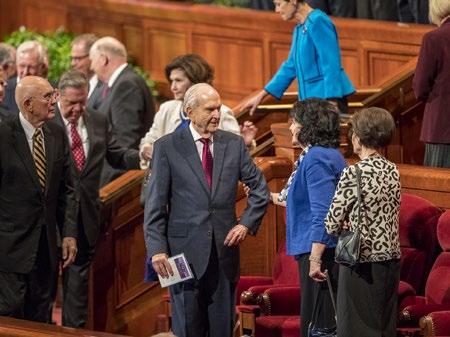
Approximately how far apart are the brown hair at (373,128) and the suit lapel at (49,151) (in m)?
1.81

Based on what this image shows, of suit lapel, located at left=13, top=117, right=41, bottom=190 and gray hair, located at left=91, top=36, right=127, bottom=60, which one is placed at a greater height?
gray hair, located at left=91, top=36, right=127, bottom=60

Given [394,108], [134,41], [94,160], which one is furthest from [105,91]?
[134,41]

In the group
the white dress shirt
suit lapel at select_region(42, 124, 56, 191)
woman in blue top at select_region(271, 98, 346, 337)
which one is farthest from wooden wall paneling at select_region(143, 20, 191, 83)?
woman in blue top at select_region(271, 98, 346, 337)

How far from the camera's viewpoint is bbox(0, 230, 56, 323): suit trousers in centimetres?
765

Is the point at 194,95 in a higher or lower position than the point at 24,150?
higher

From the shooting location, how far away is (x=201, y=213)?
711cm

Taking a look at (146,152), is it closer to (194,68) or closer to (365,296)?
(194,68)

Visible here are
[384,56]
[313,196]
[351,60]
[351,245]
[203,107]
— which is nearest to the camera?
[351,245]

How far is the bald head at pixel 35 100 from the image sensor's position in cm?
A: 765

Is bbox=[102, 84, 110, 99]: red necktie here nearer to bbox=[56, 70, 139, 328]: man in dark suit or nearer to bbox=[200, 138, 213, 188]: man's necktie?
bbox=[56, 70, 139, 328]: man in dark suit

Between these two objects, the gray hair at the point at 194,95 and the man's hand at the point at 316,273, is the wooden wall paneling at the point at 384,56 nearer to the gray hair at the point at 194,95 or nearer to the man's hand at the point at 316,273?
the gray hair at the point at 194,95

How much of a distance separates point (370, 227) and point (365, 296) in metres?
0.33

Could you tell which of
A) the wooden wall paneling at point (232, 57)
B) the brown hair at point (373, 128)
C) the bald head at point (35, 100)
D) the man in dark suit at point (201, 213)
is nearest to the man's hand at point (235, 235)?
the man in dark suit at point (201, 213)

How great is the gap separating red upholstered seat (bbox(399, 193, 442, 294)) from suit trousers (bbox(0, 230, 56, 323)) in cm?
190
